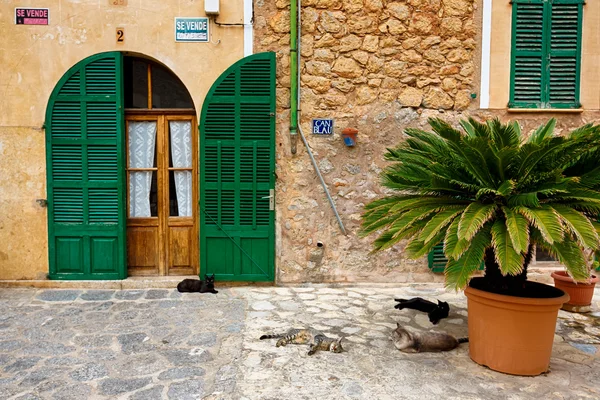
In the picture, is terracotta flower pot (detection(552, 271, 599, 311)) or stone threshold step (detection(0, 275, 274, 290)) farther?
stone threshold step (detection(0, 275, 274, 290))

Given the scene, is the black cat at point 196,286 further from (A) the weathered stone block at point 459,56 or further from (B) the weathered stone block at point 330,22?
(A) the weathered stone block at point 459,56

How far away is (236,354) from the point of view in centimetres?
370

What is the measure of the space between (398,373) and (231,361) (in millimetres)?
1253

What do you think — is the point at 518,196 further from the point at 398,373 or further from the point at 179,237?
the point at 179,237

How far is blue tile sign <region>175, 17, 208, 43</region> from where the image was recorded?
18.2 ft

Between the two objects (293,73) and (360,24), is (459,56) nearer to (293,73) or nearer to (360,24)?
(360,24)

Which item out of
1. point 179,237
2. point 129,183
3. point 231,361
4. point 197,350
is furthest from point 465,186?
point 129,183

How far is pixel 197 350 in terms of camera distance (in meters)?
3.79

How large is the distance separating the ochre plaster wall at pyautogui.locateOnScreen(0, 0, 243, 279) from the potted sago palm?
3.19m

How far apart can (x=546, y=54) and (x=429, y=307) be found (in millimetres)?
3506

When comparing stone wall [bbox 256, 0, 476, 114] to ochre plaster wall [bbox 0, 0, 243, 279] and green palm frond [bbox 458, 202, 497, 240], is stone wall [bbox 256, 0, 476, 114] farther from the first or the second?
green palm frond [bbox 458, 202, 497, 240]

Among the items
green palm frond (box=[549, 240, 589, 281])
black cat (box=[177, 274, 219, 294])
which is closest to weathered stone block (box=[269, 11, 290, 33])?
black cat (box=[177, 274, 219, 294])

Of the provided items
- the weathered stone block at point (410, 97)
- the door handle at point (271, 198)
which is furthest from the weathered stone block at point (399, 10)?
the door handle at point (271, 198)

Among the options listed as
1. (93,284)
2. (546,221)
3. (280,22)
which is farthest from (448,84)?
(93,284)
